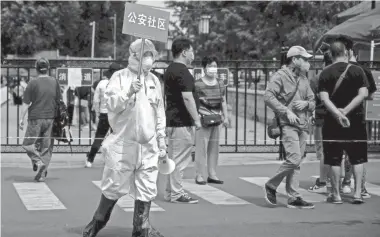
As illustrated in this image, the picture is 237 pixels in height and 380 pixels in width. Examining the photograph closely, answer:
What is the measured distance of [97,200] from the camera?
31.8 feet

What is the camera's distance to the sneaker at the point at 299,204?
353 inches

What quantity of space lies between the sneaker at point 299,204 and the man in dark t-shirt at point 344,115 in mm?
459

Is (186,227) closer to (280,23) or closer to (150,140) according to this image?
(150,140)

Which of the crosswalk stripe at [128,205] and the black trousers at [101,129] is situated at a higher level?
the black trousers at [101,129]

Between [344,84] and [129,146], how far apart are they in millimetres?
3237

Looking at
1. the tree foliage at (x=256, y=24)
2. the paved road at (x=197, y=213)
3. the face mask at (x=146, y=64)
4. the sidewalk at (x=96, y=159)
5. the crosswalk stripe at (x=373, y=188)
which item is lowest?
the paved road at (x=197, y=213)

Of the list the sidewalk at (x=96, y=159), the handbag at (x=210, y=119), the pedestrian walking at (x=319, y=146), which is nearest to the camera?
the pedestrian walking at (x=319, y=146)

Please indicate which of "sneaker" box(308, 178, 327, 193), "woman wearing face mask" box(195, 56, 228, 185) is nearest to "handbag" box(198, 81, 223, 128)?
"woman wearing face mask" box(195, 56, 228, 185)

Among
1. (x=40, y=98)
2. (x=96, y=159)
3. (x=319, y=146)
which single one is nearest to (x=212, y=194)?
(x=319, y=146)

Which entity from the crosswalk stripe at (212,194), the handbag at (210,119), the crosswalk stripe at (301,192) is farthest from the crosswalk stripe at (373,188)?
the handbag at (210,119)

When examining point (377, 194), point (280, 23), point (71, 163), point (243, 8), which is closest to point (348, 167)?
point (377, 194)

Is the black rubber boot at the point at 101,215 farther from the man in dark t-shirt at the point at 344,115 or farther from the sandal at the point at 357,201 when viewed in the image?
the sandal at the point at 357,201

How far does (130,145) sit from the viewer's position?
6.94 m

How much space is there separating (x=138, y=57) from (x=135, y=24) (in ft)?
0.99
